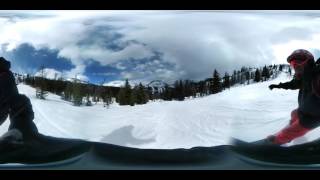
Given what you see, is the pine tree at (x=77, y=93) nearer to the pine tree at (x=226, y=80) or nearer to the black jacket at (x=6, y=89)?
the black jacket at (x=6, y=89)

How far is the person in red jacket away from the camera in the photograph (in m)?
8.66

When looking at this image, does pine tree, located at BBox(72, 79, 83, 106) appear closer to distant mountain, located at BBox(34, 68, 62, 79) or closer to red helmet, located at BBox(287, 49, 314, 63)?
distant mountain, located at BBox(34, 68, 62, 79)

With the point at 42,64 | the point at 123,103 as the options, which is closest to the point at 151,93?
the point at 123,103

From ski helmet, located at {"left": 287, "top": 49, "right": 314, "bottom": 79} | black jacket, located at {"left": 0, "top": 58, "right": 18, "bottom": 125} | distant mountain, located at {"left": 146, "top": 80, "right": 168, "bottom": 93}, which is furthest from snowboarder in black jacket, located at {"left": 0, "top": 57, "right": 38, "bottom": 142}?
ski helmet, located at {"left": 287, "top": 49, "right": 314, "bottom": 79}

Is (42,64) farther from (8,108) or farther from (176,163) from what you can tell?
(176,163)

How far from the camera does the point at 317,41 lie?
8.70 meters

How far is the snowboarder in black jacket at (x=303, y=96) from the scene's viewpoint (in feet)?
28.4

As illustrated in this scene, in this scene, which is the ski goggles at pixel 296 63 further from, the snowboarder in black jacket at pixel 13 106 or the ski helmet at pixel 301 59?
the snowboarder in black jacket at pixel 13 106

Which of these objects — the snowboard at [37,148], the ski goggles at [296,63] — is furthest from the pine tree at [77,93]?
the ski goggles at [296,63]

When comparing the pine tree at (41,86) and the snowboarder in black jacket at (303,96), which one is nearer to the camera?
the snowboarder in black jacket at (303,96)

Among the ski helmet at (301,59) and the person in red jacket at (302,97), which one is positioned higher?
the ski helmet at (301,59)

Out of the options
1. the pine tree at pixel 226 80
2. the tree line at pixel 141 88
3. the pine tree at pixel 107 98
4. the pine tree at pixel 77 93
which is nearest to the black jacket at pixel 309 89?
the tree line at pixel 141 88

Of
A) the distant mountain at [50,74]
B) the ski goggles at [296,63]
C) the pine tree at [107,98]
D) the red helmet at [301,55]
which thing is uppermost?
the red helmet at [301,55]

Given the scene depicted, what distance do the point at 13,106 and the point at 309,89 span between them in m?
2.34
